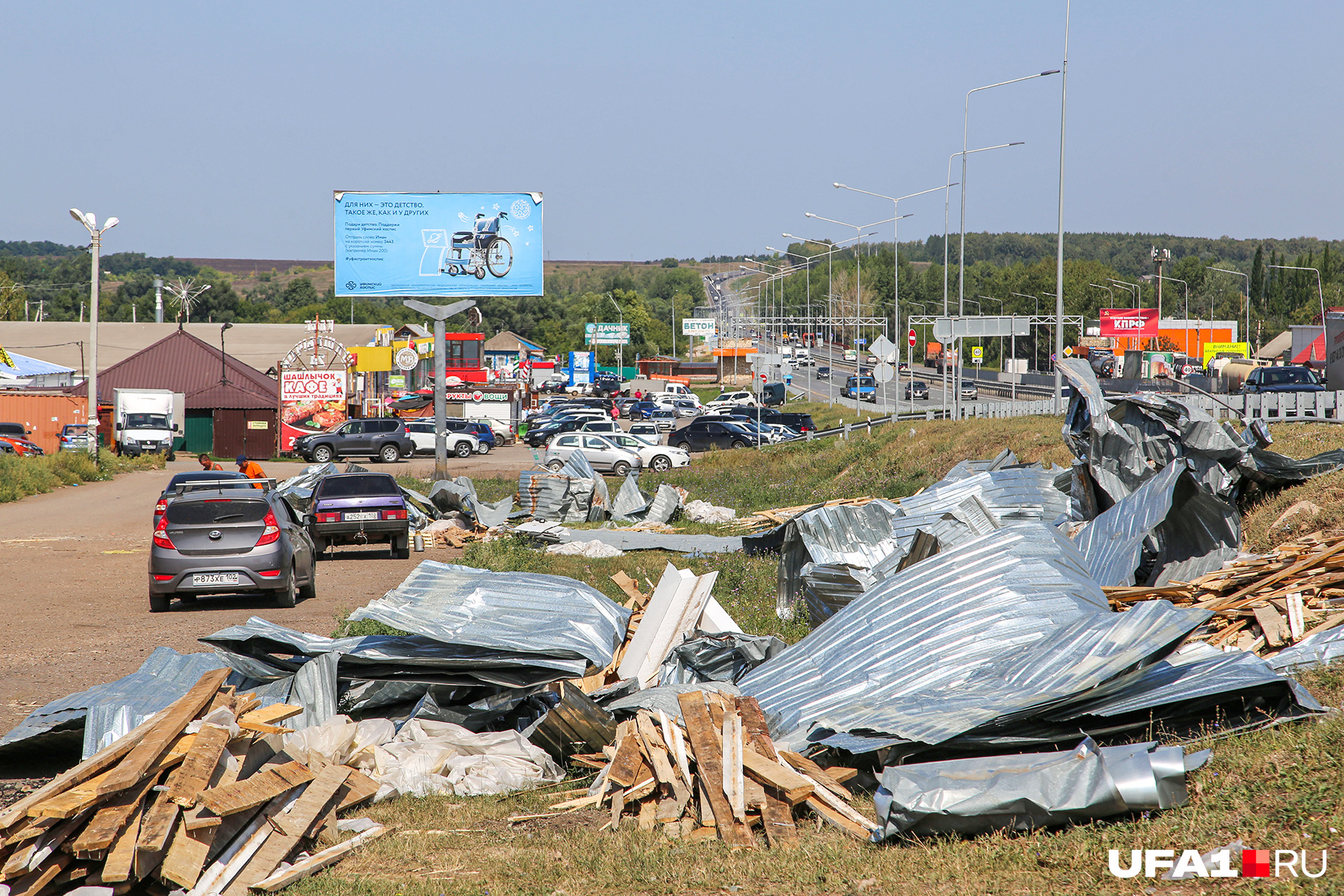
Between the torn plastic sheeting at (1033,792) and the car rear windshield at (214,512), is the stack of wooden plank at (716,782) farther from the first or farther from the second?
the car rear windshield at (214,512)

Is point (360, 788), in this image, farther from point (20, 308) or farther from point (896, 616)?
point (20, 308)

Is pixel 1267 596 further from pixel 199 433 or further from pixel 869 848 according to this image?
pixel 199 433

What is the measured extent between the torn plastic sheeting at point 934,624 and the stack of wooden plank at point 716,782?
28.9 inches

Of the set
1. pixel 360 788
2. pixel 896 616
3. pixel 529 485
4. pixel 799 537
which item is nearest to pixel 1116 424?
pixel 799 537

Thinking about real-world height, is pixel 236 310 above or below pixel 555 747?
above

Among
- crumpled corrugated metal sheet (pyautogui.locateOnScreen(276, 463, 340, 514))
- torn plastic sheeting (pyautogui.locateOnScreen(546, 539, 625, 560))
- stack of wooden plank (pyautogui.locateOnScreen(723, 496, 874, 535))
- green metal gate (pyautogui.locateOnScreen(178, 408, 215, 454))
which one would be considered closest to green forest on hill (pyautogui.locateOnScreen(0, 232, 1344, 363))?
green metal gate (pyautogui.locateOnScreen(178, 408, 215, 454))

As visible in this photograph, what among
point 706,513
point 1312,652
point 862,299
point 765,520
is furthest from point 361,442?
point 862,299

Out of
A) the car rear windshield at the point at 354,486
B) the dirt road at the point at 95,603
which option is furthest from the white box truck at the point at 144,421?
the car rear windshield at the point at 354,486

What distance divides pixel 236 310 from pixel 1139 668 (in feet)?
470

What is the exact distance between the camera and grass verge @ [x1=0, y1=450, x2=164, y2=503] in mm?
30047

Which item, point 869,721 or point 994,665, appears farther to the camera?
point 994,665

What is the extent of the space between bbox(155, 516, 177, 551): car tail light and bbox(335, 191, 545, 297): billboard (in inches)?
752

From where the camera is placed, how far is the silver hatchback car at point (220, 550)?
12.6 metres

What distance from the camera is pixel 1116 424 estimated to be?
470 inches
